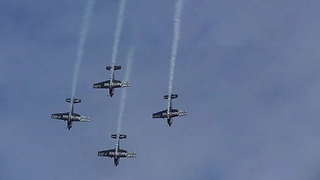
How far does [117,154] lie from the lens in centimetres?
13075

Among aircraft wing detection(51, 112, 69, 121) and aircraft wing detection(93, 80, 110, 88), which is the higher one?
aircraft wing detection(93, 80, 110, 88)

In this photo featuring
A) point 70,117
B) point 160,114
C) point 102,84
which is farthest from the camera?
point 70,117

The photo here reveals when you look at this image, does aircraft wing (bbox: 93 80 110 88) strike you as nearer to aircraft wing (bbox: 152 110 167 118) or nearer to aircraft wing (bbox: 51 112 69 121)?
aircraft wing (bbox: 51 112 69 121)

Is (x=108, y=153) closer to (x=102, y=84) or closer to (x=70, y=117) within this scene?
(x=70, y=117)

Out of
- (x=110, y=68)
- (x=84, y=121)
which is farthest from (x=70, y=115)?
(x=110, y=68)

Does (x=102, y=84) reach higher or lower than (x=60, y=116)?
higher

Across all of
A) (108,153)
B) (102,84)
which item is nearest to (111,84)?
(102,84)

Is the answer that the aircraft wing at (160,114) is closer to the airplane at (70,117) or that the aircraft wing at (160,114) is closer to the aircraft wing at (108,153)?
the aircraft wing at (108,153)

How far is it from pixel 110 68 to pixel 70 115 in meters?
11.1

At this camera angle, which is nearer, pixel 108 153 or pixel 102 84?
pixel 102 84

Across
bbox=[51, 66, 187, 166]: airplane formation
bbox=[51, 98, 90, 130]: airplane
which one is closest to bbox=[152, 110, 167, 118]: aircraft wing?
bbox=[51, 66, 187, 166]: airplane formation

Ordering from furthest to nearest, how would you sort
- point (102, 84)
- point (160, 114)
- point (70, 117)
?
point (70, 117), point (102, 84), point (160, 114)

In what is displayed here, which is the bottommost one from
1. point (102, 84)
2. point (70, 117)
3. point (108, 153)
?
point (108, 153)

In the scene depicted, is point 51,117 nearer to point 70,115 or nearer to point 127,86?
point 70,115
